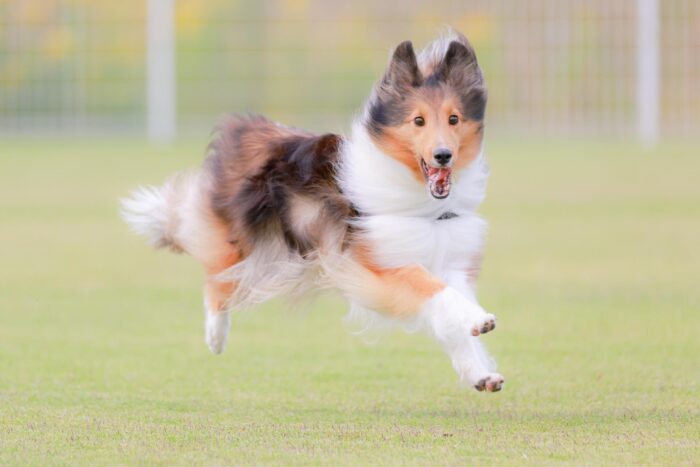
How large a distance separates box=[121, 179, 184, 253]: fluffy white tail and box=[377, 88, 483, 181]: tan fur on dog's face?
6.69ft

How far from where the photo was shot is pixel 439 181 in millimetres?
6156

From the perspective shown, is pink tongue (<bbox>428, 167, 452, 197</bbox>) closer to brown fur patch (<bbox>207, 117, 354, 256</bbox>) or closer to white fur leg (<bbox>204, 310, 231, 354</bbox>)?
brown fur patch (<bbox>207, 117, 354, 256</bbox>)

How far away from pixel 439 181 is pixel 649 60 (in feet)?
74.0

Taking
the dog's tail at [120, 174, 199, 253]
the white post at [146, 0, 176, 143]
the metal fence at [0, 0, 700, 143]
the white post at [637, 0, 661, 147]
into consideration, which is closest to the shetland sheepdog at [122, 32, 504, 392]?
the dog's tail at [120, 174, 199, 253]

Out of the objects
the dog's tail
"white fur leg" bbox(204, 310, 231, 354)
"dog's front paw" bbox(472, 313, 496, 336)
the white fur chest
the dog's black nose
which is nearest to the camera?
"dog's front paw" bbox(472, 313, 496, 336)

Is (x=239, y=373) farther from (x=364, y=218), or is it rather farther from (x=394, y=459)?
(x=394, y=459)

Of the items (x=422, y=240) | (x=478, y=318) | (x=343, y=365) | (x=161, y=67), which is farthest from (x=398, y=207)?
(x=161, y=67)

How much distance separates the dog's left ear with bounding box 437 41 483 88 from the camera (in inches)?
249

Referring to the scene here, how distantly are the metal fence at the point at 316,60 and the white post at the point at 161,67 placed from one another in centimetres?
3

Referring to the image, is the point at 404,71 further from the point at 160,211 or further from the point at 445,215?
the point at 160,211

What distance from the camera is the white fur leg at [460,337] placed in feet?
19.4

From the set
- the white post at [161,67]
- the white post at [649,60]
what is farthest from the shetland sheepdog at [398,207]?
the white post at [161,67]

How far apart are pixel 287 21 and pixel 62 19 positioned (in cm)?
452

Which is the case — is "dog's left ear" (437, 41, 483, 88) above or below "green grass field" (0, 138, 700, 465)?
above
